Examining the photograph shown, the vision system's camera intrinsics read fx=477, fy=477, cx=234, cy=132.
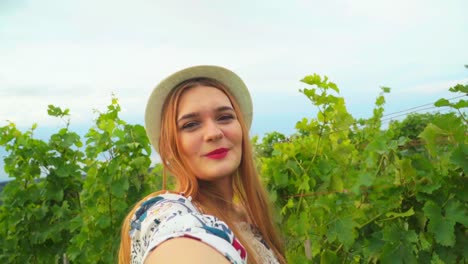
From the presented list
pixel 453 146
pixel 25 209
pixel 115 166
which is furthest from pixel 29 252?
pixel 453 146

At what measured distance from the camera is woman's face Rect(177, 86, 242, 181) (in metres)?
1.45

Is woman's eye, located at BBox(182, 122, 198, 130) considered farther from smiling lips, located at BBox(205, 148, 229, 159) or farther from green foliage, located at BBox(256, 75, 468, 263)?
green foliage, located at BBox(256, 75, 468, 263)

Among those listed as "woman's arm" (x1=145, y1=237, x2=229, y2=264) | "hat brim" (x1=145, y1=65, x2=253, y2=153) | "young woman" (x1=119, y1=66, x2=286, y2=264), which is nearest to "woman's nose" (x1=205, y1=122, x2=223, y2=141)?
"young woman" (x1=119, y1=66, x2=286, y2=264)

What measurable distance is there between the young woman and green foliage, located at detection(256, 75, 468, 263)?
14.0 inches

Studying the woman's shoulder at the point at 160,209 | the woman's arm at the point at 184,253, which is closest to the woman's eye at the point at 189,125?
the woman's shoulder at the point at 160,209

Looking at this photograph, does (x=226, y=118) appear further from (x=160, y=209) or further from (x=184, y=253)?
(x=184, y=253)

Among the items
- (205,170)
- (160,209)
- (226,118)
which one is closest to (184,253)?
(160,209)

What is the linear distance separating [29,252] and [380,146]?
12.4 ft

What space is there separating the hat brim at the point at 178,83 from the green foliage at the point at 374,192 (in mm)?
524

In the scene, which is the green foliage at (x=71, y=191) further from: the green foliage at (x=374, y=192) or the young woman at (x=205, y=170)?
the young woman at (x=205, y=170)

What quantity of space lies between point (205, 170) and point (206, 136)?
108 mm

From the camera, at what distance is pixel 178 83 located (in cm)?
158

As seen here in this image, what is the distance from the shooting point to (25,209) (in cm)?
439

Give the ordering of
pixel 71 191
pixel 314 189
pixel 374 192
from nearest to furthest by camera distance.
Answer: pixel 374 192
pixel 314 189
pixel 71 191
